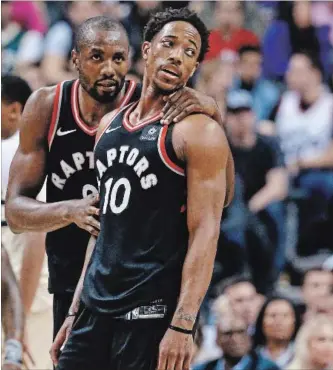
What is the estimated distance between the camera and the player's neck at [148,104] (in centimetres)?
439

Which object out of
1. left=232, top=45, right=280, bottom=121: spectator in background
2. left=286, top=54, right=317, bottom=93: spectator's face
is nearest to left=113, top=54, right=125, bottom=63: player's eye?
left=286, top=54, right=317, bottom=93: spectator's face

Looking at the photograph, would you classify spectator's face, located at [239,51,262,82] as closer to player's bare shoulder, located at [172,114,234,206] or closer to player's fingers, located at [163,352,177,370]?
player's bare shoulder, located at [172,114,234,206]

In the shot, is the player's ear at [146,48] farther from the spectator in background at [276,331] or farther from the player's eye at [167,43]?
the spectator in background at [276,331]

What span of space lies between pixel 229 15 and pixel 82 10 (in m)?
1.64

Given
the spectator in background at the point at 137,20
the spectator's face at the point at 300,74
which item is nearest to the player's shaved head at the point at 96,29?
the spectator's face at the point at 300,74

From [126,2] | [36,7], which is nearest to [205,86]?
[126,2]

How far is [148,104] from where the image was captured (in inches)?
174

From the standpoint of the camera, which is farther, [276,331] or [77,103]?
[276,331]

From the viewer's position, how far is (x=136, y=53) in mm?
10219

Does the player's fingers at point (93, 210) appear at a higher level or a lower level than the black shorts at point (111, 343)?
higher

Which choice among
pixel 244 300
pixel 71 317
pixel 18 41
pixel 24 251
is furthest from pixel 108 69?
pixel 18 41

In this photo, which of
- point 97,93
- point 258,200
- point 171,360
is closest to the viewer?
point 171,360

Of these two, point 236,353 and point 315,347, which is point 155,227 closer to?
point 315,347

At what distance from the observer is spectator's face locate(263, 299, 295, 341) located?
718cm
